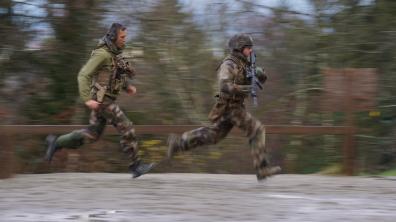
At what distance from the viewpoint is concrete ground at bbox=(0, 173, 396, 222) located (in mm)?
6730

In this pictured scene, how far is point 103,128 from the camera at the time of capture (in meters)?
8.83

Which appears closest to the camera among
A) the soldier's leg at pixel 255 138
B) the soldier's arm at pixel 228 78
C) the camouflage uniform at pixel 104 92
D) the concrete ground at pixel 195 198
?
the concrete ground at pixel 195 198

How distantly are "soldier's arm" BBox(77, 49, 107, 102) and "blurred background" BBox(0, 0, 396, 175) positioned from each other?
3059mm

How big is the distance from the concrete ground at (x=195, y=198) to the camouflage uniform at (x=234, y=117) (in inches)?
17.9

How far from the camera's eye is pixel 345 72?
9461 mm

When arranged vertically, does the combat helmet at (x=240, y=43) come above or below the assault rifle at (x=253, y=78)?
above

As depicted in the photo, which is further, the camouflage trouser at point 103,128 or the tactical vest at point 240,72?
the camouflage trouser at point 103,128

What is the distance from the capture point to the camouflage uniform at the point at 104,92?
27.2ft

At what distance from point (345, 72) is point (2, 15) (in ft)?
20.8

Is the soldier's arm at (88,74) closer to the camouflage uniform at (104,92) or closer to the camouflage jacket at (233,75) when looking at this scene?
the camouflage uniform at (104,92)

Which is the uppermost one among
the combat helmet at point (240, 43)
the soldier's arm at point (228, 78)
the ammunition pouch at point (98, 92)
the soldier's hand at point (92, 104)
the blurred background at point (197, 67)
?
the combat helmet at point (240, 43)

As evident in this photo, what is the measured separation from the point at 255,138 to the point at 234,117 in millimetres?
355

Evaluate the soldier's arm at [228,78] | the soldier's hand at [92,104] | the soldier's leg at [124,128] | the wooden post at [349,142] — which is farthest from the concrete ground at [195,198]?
the soldier's arm at [228,78]

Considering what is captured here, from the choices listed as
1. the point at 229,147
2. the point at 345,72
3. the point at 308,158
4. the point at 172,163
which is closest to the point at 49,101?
the point at 172,163
